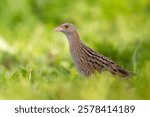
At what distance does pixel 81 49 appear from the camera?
672 centimetres

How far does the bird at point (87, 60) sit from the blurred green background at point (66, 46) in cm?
12

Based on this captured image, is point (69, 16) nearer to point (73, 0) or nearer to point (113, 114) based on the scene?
point (73, 0)

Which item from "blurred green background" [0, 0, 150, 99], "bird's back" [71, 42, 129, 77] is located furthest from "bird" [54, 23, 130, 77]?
"blurred green background" [0, 0, 150, 99]

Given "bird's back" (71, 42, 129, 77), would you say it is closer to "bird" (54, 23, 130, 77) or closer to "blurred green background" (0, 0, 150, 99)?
"bird" (54, 23, 130, 77)

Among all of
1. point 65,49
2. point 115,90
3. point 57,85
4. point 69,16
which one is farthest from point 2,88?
point 69,16

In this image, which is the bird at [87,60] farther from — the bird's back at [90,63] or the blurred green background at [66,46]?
the blurred green background at [66,46]

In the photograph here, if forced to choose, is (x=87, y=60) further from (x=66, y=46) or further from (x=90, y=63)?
(x=66, y=46)

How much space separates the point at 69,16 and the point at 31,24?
2.85 ft

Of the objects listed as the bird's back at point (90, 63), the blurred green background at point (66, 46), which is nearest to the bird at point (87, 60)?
the bird's back at point (90, 63)

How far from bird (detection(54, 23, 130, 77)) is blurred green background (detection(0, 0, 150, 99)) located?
0.38 ft

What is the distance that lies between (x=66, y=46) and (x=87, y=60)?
158 inches

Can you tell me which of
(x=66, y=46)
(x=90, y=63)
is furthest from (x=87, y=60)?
(x=66, y=46)

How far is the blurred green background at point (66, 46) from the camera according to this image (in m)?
5.10

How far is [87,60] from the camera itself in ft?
21.5
